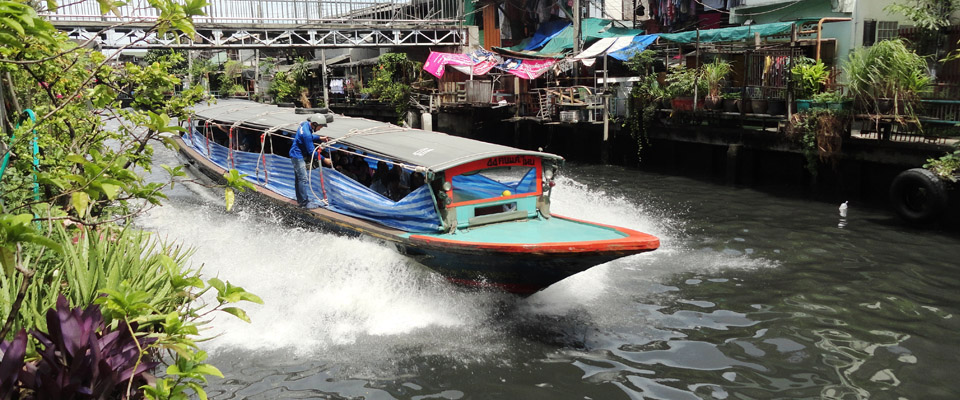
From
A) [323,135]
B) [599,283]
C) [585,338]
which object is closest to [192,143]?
[323,135]

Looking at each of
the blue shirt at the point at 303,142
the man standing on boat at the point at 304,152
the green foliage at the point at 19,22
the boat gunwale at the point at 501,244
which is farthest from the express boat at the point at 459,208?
the green foliage at the point at 19,22

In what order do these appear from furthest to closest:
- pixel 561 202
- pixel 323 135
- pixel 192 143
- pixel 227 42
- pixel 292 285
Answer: pixel 227 42
pixel 192 143
pixel 561 202
pixel 323 135
pixel 292 285

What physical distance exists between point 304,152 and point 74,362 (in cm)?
721

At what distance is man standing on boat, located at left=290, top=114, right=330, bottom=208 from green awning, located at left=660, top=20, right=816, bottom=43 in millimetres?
10310

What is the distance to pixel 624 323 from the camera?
25.7 ft

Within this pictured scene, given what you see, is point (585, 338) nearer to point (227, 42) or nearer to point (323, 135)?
point (323, 135)

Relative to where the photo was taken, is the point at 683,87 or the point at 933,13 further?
the point at 683,87

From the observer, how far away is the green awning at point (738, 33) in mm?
15758

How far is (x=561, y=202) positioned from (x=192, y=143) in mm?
8463

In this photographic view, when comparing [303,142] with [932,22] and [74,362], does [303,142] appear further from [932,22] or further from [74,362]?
[932,22]

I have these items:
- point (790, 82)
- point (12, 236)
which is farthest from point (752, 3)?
point (12, 236)

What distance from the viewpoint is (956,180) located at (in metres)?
10.9

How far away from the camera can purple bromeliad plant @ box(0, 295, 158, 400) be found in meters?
3.39

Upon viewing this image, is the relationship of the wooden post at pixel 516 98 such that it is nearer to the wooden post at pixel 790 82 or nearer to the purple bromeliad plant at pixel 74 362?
the wooden post at pixel 790 82
